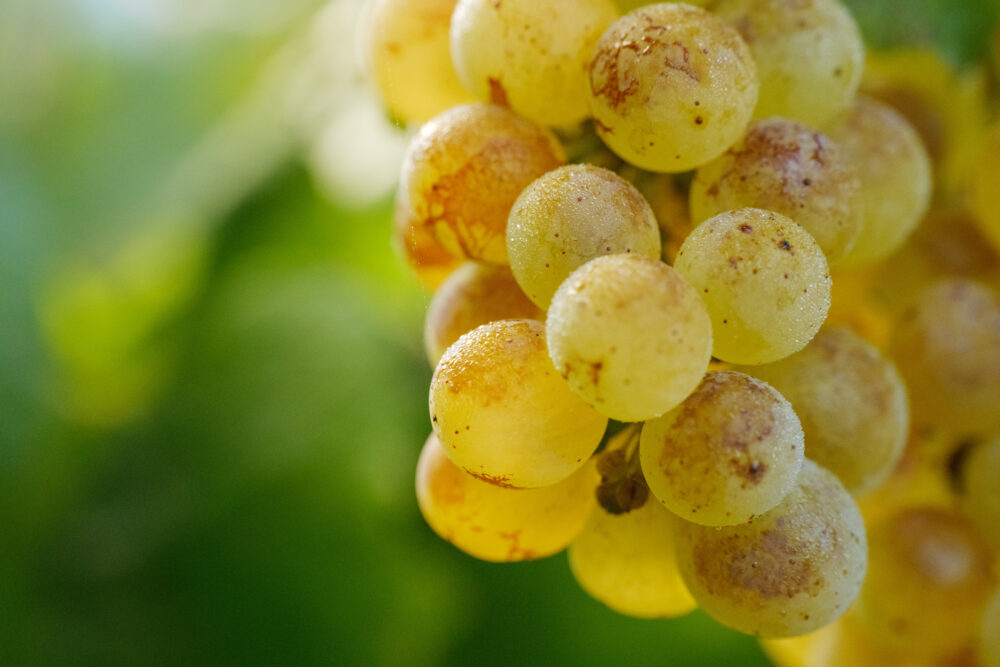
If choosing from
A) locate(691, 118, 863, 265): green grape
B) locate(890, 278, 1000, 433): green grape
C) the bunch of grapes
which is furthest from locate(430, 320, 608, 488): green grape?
locate(890, 278, 1000, 433): green grape

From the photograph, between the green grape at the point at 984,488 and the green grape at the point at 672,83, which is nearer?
the green grape at the point at 672,83

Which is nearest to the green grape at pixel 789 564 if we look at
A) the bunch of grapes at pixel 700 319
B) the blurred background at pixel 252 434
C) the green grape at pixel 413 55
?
the bunch of grapes at pixel 700 319

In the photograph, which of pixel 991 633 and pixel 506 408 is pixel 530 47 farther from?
pixel 991 633

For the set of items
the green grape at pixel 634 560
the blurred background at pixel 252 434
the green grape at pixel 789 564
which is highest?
the green grape at pixel 789 564

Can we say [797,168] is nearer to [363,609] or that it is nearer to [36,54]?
[363,609]

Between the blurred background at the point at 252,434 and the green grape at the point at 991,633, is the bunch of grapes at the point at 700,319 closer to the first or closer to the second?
the green grape at the point at 991,633

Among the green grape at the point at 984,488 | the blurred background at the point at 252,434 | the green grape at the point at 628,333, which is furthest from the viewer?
the blurred background at the point at 252,434
